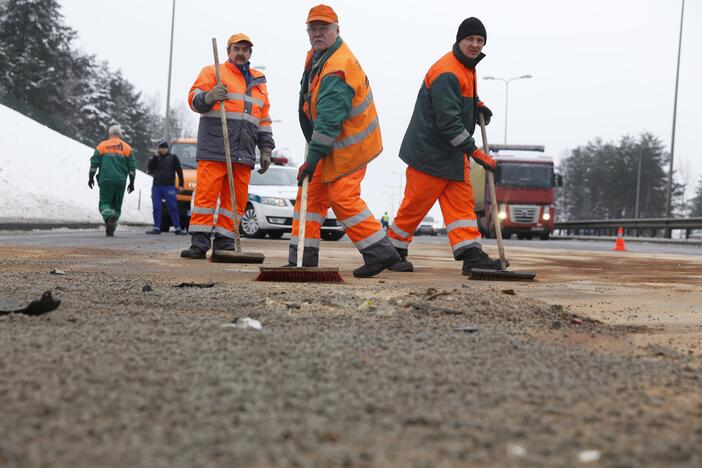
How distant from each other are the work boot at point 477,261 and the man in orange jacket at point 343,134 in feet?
2.70

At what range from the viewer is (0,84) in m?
50.2

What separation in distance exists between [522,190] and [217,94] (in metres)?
20.6

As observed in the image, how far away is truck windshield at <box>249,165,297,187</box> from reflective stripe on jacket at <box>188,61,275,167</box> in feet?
28.6

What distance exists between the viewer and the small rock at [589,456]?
1.56 m

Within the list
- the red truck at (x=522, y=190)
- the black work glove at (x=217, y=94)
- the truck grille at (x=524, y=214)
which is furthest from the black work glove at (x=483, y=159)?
the truck grille at (x=524, y=214)

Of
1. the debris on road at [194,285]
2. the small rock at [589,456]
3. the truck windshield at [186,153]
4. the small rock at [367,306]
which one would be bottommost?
the small rock at [589,456]

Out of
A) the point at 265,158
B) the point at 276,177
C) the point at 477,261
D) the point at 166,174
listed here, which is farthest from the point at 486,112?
the point at 276,177

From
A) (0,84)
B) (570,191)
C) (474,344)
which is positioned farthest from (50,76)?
(570,191)

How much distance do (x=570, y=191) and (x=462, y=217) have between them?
309 feet

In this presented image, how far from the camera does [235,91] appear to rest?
24.7ft

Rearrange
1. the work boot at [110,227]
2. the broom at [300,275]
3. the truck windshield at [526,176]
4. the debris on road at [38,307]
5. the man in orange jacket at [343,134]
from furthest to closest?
the truck windshield at [526,176]
the work boot at [110,227]
the man in orange jacket at [343,134]
the broom at [300,275]
the debris on road at [38,307]

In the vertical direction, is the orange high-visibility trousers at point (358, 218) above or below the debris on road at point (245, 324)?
above

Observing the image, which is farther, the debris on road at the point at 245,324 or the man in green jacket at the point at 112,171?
the man in green jacket at the point at 112,171

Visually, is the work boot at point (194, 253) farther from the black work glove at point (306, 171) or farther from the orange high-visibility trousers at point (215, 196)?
the black work glove at point (306, 171)
